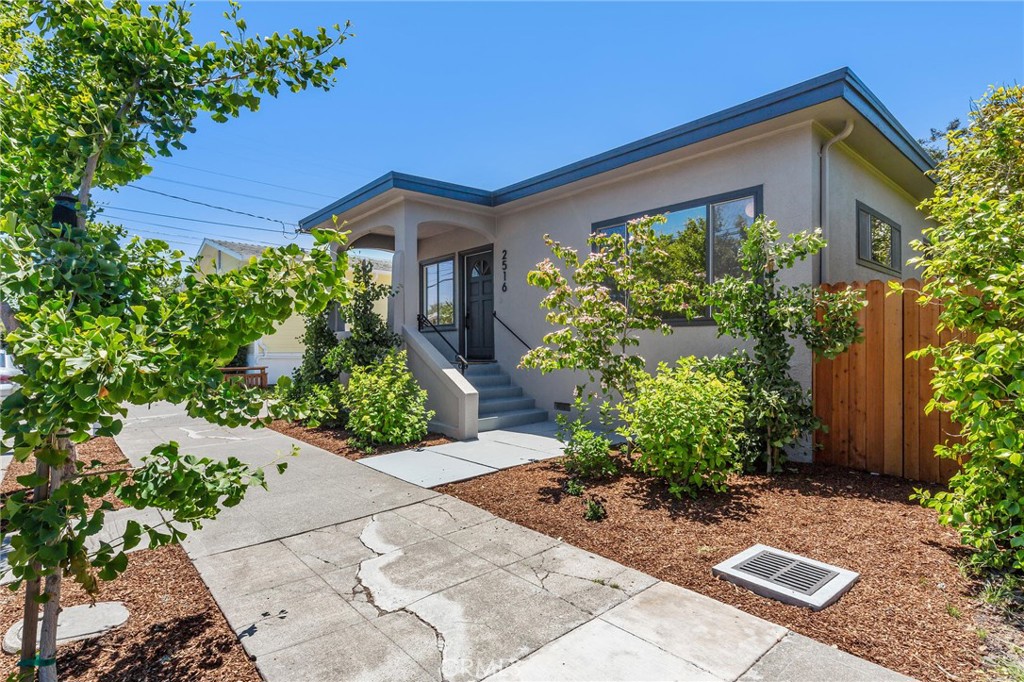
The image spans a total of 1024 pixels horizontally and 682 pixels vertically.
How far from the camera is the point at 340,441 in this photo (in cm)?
746

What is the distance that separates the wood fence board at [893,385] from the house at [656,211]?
2.52 ft

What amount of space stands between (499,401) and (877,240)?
6290mm

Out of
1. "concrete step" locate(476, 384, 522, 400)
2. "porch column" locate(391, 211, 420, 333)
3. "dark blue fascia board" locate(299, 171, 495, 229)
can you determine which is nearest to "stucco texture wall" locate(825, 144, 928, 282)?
"concrete step" locate(476, 384, 522, 400)

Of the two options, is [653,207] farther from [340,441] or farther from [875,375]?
[340,441]

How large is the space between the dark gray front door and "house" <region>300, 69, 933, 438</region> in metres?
0.04

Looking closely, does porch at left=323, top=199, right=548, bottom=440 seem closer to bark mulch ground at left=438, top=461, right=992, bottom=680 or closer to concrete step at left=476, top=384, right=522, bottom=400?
concrete step at left=476, top=384, right=522, bottom=400

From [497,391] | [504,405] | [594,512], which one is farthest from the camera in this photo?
[497,391]

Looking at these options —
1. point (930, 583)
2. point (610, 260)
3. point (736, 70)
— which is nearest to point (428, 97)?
point (736, 70)

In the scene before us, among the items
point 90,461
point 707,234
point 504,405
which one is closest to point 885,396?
point 707,234

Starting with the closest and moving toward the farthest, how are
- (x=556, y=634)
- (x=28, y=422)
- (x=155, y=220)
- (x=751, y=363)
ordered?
(x=28, y=422), (x=556, y=634), (x=751, y=363), (x=155, y=220)

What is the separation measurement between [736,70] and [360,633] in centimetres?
817

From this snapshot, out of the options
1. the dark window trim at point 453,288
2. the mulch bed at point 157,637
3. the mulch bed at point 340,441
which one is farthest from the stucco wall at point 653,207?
the mulch bed at point 157,637

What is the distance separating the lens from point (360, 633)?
258 centimetres

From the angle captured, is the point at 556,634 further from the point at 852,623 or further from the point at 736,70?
the point at 736,70
